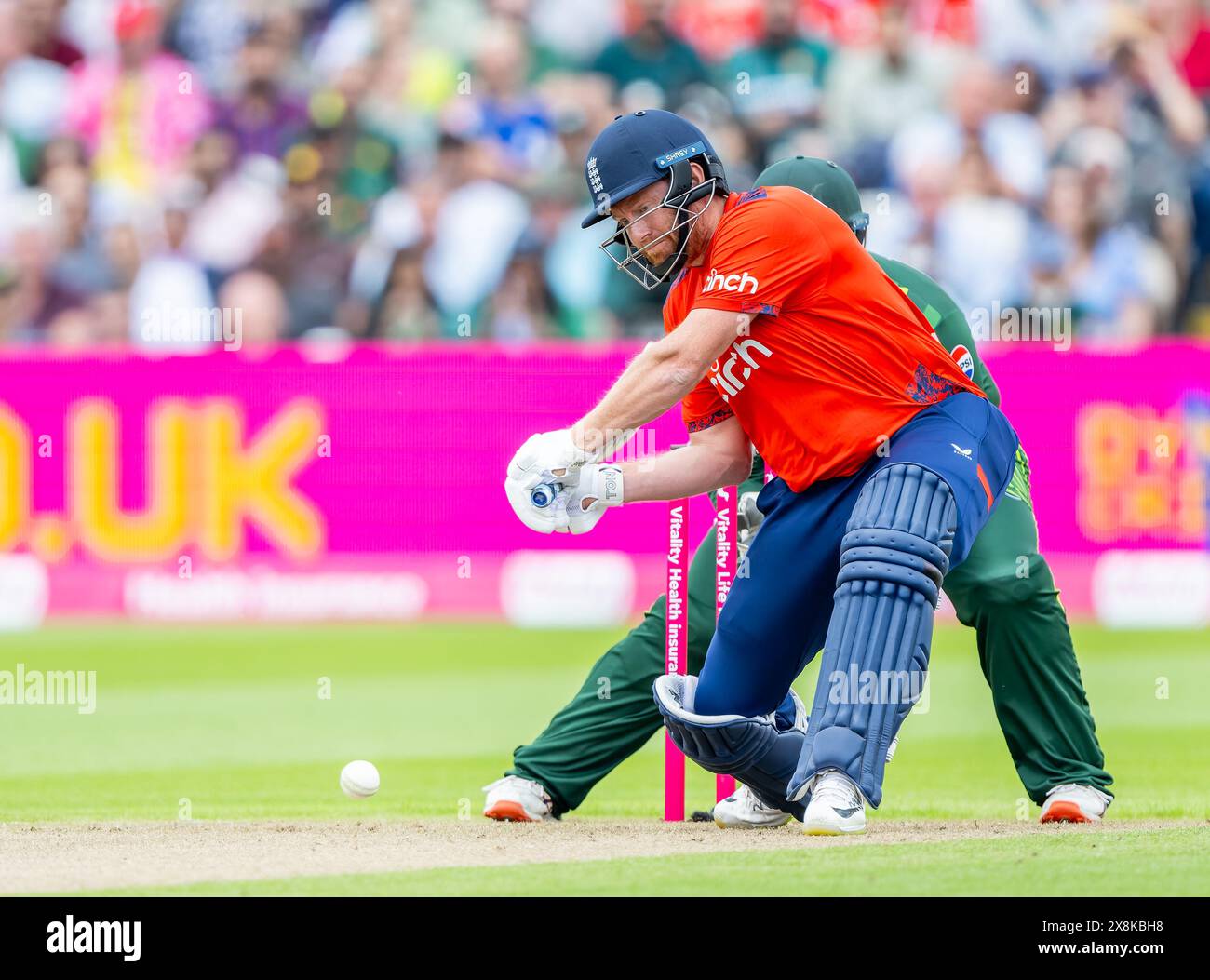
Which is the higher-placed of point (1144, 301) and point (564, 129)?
point (564, 129)

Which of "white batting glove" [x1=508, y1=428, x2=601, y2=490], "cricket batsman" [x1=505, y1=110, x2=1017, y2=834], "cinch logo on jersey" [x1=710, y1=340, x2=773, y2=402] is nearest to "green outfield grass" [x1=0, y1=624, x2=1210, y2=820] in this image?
"cricket batsman" [x1=505, y1=110, x2=1017, y2=834]

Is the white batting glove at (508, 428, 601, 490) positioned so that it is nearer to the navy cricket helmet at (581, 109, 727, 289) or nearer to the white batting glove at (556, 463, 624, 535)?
the white batting glove at (556, 463, 624, 535)

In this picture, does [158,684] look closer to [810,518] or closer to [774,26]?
[810,518]

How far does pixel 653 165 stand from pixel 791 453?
39.1 inches

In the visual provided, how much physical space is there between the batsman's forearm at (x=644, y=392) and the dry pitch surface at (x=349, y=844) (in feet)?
4.19

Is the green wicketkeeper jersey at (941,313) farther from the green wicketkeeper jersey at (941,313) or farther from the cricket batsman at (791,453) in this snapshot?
the cricket batsman at (791,453)

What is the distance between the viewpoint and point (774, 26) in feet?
50.9

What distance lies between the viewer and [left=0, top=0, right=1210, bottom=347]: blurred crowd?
14.6 meters

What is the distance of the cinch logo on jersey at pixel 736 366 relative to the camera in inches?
227

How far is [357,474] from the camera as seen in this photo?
12.5 meters

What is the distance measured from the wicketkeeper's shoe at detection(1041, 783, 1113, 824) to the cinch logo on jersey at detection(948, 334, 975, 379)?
148 cm

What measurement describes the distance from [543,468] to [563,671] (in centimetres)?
558

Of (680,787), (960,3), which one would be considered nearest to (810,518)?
(680,787)

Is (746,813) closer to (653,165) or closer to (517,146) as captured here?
(653,165)
